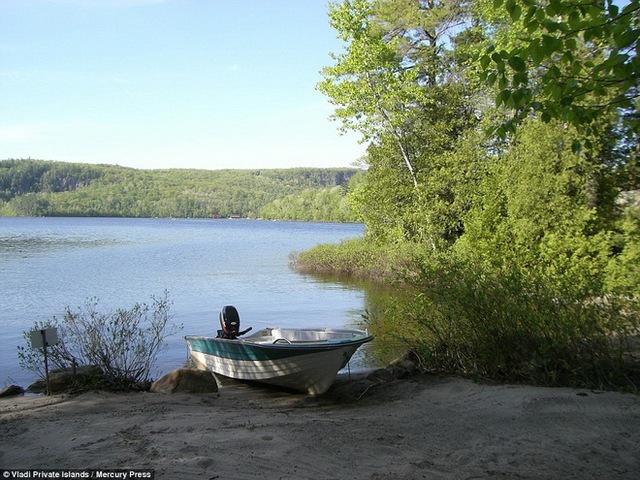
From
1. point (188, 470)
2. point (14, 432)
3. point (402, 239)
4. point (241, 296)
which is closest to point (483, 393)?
point (188, 470)

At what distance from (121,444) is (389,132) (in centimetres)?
2480

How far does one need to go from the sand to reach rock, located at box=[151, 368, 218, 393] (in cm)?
79

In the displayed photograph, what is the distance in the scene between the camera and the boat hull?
31.9 ft

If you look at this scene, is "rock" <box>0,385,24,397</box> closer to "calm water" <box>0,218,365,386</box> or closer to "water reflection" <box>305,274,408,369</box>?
"calm water" <box>0,218,365,386</box>

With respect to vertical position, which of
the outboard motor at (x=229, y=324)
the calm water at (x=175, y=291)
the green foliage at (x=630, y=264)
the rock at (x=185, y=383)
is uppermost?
the green foliage at (x=630, y=264)

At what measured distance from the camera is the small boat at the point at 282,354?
9734mm

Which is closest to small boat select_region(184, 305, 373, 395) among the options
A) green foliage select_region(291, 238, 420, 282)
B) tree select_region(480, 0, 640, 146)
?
tree select_region(480, 0, 640, 146)

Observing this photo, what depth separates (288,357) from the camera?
32.9 ft

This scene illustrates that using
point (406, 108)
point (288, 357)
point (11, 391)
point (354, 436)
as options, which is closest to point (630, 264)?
point (288, 357)

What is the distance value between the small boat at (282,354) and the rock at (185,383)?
0.92 m

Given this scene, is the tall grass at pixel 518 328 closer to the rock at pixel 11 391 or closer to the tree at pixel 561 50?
the tree at pixel 561 50

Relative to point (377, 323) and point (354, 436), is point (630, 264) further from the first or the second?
point (377, 323)

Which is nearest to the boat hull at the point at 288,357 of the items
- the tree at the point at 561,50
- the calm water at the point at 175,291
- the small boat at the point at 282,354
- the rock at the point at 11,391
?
the small boat at the point at 282,354

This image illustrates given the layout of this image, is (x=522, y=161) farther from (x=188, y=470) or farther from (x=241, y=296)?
(x=188, y=470)
